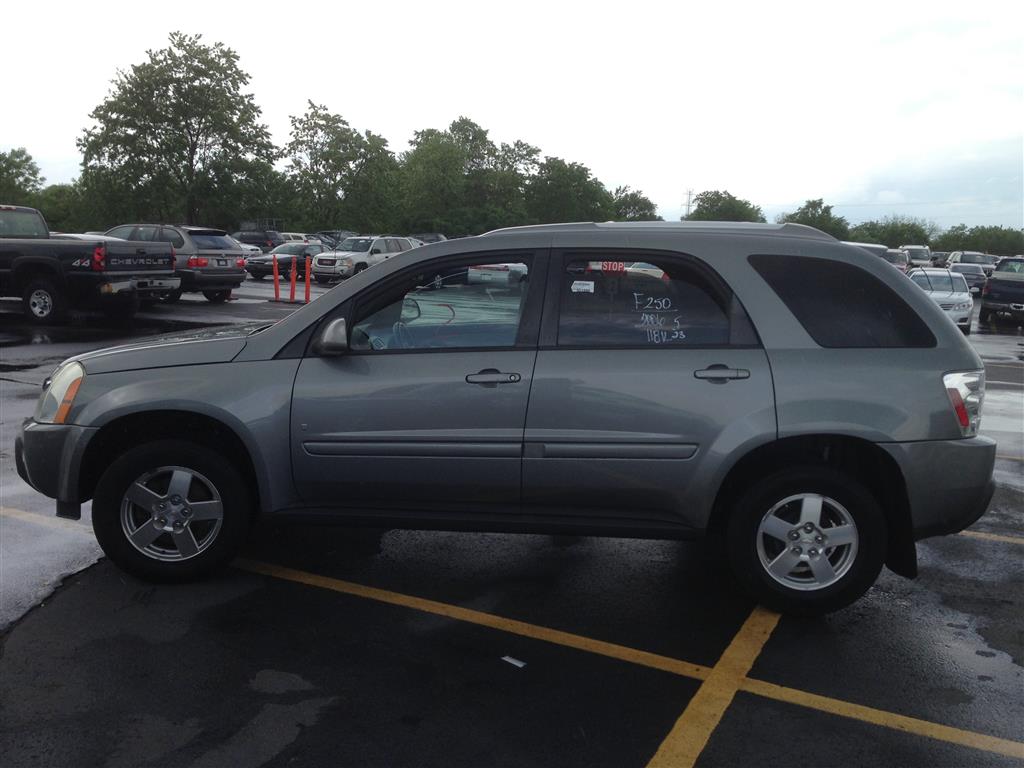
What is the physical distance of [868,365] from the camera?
3928mm

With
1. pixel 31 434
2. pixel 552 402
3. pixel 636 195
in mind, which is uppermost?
pixel 636 195

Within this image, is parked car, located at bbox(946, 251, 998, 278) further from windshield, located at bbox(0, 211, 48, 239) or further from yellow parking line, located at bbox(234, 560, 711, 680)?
yellow parking line, located at bbox(234, 560, 711, 680)

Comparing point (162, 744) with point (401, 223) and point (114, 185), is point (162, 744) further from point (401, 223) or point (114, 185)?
point (401, 223)

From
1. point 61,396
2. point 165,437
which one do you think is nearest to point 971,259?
point 165,437

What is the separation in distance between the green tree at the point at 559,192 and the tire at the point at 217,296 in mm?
64630

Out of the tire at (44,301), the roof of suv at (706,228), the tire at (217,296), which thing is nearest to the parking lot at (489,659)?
the roof of suv at (706,228)

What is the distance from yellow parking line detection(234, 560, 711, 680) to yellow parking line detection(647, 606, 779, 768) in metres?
0.10

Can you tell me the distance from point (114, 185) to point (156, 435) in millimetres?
48590

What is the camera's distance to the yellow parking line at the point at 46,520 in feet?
17.2

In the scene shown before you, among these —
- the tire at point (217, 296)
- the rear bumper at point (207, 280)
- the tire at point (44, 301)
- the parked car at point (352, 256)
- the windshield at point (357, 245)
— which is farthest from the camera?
the windshield at point (357, 245)

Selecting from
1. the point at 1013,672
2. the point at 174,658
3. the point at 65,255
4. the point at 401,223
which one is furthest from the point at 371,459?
the point at 401,223

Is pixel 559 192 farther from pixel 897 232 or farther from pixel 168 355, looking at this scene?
pixel 168 355

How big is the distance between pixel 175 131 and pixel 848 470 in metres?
49.7

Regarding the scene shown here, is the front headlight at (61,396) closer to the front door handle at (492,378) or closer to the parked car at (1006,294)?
the front door handle at (492,378)
